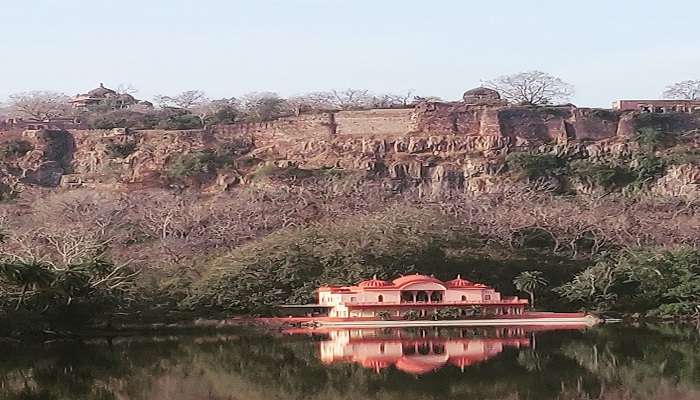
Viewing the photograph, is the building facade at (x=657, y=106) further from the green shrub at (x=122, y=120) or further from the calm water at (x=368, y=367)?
the calm water at (x=368, y=367)

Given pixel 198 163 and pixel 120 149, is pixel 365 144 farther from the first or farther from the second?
pixel 120 149

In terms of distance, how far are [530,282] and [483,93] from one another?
79.5 feet

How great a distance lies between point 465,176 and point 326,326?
17.1 meters

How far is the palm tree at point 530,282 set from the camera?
2989 cm

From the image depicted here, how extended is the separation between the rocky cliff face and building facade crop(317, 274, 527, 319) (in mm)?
14134

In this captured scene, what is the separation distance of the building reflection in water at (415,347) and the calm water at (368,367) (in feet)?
0.08

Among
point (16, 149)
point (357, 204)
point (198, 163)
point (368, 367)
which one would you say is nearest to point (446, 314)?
point (357, 204)

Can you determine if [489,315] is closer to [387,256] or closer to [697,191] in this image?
[387,256]

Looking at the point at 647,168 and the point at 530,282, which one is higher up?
the point at 647,168

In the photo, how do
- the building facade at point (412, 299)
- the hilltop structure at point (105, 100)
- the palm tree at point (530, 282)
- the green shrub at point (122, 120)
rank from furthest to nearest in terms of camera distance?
the hilltop structure at point (105, 100)
the green shrub at point (122, 120)
the palm tree at point (530, 282)
the building facade at point (412, 299)

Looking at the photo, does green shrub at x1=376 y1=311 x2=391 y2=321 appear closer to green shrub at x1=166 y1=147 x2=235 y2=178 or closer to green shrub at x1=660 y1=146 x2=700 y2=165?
green shrub at x1=166 y1=147 x2=235 y2=178

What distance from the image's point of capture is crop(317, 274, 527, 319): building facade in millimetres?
28453

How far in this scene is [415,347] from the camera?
2162cm

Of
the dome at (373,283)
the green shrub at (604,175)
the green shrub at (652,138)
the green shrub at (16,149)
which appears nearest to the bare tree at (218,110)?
the green shrub at (16,149)
